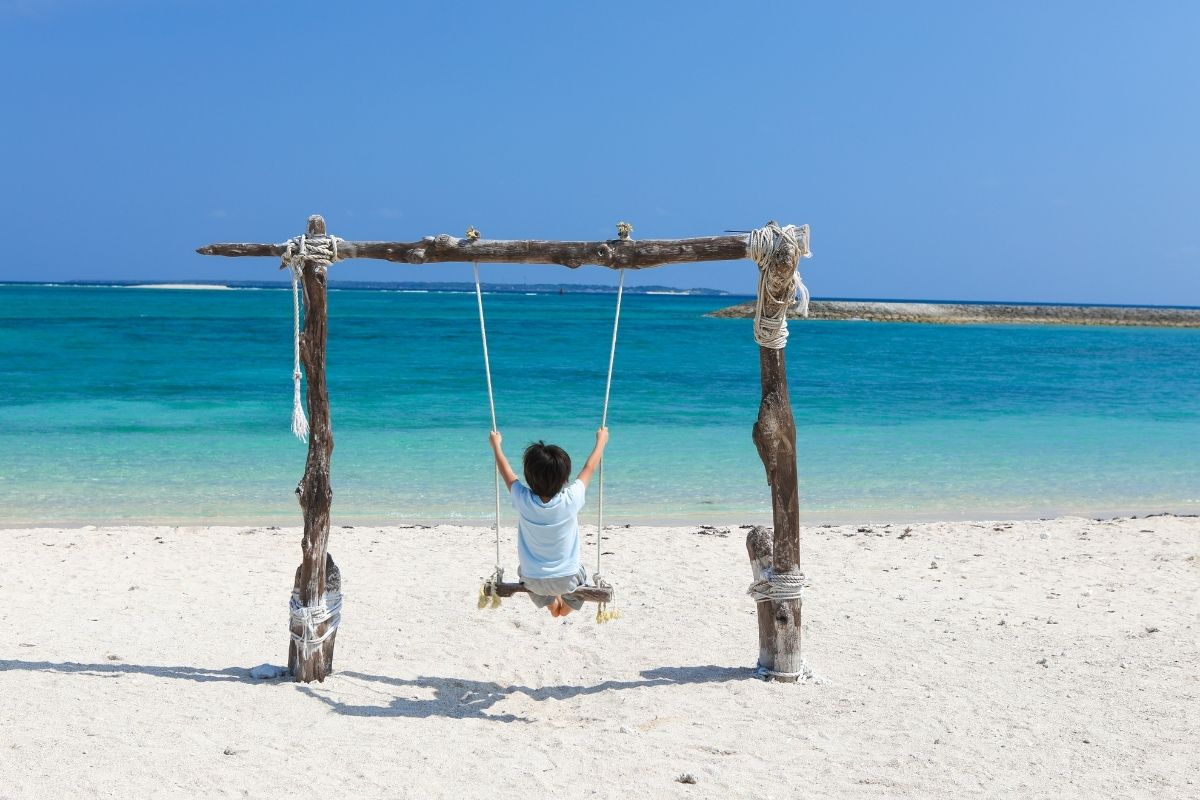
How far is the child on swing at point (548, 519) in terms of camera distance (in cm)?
413

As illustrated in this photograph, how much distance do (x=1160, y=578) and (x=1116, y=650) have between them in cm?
188

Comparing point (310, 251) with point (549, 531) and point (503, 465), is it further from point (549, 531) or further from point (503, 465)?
point (549, 531)

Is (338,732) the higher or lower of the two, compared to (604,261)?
lower

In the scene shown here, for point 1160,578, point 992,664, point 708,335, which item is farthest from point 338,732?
point 708,335

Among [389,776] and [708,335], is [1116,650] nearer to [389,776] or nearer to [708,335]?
[389,776]

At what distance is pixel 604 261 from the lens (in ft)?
15.3

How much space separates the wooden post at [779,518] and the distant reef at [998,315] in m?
54.0

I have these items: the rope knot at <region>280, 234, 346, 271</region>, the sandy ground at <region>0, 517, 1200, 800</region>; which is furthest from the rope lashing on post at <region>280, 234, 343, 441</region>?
the sandy ground at <region>0, 517, 1200, 800</region>

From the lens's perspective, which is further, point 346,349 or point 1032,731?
point 346,349

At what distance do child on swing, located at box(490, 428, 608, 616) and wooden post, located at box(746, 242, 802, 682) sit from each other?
2.72ft

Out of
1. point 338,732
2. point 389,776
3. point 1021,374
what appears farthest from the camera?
point 1021,374

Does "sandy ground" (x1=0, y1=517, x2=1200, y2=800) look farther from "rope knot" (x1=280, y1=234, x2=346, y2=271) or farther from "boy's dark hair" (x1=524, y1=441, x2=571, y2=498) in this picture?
"rope knot" (x1=280, y1=234, x2=346, y2=271)

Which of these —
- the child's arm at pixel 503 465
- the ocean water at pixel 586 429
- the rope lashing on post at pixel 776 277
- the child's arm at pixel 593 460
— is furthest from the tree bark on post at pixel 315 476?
the ocean water at pixel 586 429

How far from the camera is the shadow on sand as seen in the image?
175 inches
